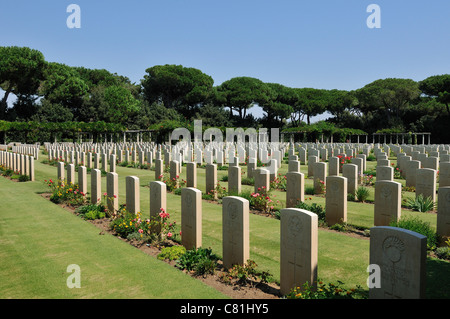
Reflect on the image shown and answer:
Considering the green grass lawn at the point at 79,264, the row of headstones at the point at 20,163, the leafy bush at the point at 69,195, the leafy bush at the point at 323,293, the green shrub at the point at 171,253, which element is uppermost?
the row of headstones at the point at 20,163

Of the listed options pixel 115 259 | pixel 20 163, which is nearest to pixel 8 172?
pixel 20 163

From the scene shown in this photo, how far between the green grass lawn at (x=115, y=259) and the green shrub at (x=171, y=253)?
20 cm

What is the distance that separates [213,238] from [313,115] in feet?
224

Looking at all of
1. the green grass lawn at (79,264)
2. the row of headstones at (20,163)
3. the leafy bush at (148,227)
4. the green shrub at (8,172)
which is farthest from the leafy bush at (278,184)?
the green shrub at (8,172)


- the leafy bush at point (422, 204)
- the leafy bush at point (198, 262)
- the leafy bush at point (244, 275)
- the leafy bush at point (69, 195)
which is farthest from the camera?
the leafy bush at point (69, 195)

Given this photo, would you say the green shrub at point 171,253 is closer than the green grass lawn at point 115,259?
A: No

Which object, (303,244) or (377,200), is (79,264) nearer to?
(303,244)

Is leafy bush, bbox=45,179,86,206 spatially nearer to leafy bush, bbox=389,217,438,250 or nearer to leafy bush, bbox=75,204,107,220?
leafy bush, bbox=75,204,107,220

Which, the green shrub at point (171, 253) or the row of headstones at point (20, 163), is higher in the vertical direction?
the row of headstones at point (20, 163)

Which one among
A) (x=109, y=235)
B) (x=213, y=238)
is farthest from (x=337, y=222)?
(x=109, y=235)

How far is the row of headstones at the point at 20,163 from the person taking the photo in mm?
15961

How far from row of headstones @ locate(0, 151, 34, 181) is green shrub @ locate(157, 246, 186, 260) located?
1253 centimetres

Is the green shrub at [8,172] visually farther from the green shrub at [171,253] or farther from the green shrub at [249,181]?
the green shrub at [171,253]
